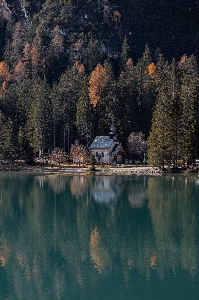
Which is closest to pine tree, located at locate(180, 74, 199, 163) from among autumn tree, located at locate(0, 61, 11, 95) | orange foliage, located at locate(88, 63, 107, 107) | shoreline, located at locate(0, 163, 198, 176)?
shoreline, located at locate(0, 163, 198, 176)

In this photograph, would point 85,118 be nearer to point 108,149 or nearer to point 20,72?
point 108,149

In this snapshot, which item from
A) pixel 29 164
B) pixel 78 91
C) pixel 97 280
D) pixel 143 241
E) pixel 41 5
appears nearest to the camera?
pixel 97 280

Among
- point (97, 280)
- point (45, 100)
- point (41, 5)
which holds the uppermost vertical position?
point (41, 5)

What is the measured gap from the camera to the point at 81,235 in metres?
30.2

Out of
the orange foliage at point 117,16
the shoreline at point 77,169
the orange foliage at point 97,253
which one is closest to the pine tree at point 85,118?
the shoreline at point 77,169

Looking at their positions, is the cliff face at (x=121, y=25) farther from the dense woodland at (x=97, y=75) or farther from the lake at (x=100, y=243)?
the lake at (x=100, y=243)

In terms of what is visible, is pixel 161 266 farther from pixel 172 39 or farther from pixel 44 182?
pixel 172 39

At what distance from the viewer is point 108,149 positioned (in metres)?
87.4

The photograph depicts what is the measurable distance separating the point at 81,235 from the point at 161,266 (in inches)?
331

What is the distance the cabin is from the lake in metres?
35.1

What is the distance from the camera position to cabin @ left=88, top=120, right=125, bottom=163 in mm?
87562

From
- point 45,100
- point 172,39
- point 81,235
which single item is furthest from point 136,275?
point 172,39

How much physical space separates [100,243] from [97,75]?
74724 millimetres

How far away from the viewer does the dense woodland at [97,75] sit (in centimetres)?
7781
